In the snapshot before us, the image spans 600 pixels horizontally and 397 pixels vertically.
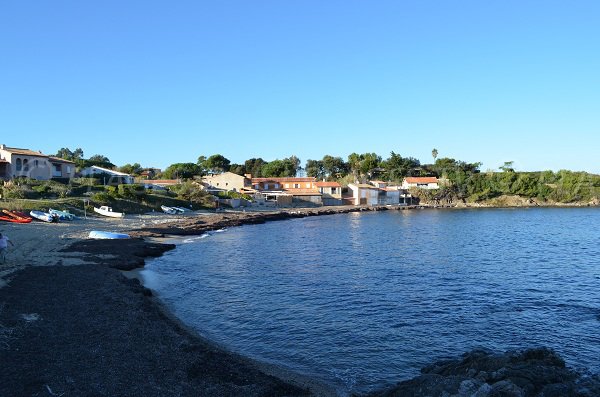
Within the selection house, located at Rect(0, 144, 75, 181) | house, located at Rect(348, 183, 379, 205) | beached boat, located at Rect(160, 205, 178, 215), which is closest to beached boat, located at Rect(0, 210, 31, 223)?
house, located at Rect(0, 144, 75, 181)

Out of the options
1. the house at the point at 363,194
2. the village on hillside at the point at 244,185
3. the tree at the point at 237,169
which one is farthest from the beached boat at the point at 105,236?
the tree at the point at 237,169

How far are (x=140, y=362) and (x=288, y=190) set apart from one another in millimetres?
104700

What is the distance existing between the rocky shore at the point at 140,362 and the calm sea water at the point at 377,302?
1574 millimetres

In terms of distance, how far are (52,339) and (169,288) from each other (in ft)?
34.9

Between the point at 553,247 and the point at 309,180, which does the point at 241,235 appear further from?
the point at 309,180

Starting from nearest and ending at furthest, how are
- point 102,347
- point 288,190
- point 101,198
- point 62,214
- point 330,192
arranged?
point 102,347 < point 62,214 < point 101,198 < point 288,190 < point 330,192

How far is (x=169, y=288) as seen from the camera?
22.8 meters

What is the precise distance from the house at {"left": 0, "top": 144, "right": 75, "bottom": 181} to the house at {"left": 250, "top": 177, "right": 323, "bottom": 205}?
45.8 m

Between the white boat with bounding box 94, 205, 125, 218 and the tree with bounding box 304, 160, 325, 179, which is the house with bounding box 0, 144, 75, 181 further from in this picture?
the tree with bounding box 304, 160, 325, 179

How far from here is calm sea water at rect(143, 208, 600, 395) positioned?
14.1 metres

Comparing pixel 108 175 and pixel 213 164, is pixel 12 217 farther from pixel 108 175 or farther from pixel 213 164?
pixel 213 164

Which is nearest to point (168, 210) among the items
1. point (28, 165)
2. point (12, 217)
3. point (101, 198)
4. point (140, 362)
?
point (101, 198)

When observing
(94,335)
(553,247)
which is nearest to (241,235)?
(553,247)

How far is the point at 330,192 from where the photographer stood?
118375 millimetres
